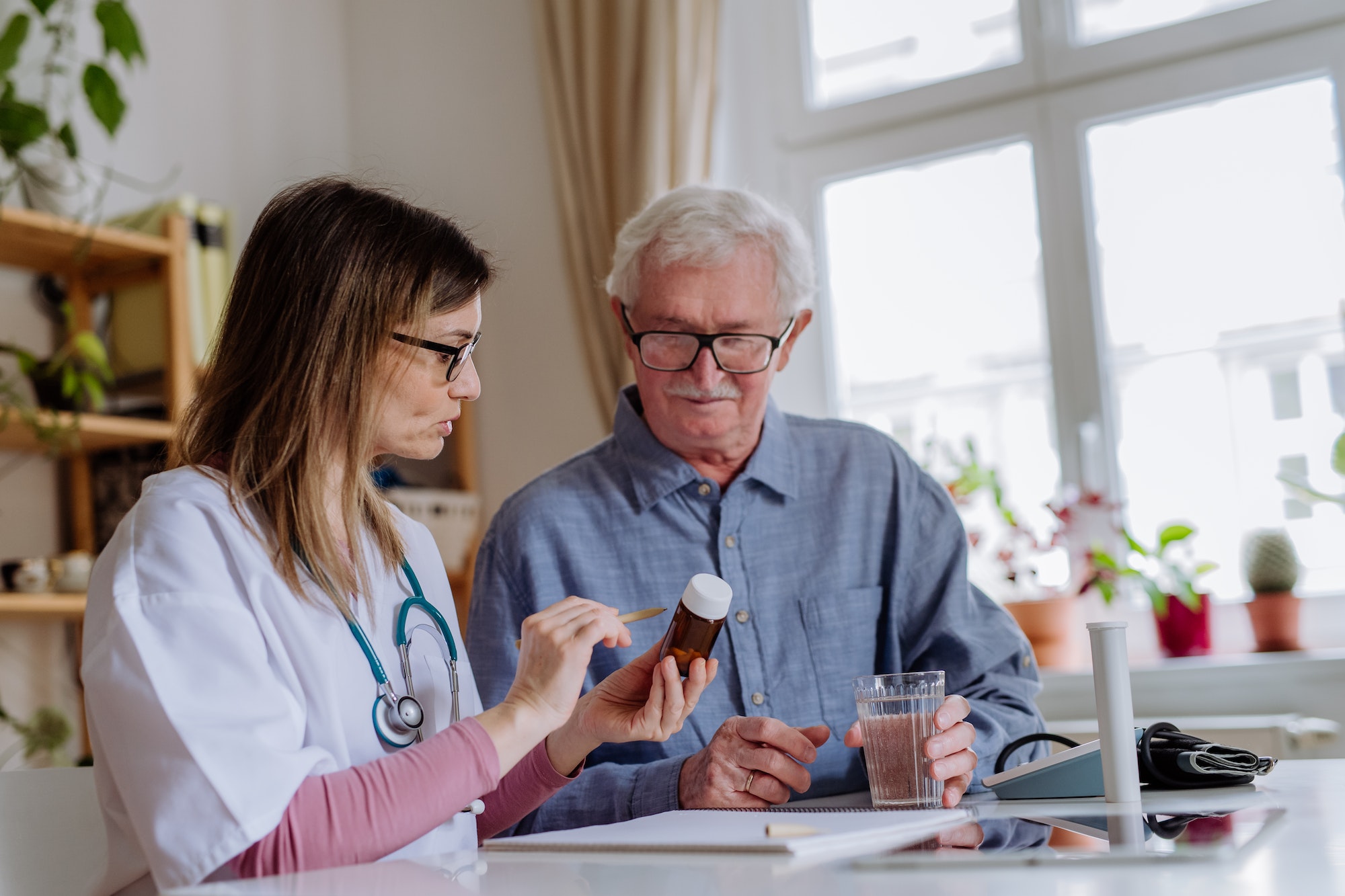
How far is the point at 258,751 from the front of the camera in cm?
93

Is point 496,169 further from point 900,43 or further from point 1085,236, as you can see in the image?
point 1085,236

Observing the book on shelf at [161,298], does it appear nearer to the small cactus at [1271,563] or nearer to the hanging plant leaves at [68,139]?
the hanging plant leaves at [68,139]

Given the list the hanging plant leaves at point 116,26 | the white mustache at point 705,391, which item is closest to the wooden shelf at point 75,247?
the hanging plant leaves at point 116,26

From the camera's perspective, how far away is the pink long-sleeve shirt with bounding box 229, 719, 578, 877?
3.05 feet

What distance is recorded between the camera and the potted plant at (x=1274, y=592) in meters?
2.50

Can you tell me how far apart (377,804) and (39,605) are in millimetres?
1754

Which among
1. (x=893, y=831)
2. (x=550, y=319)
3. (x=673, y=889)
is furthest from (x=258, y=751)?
(x=550, y=319)

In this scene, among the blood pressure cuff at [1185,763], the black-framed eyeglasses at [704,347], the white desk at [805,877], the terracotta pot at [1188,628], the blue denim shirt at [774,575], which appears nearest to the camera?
the white desk at [805,877]

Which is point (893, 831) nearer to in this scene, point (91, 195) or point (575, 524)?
point (575, 524)

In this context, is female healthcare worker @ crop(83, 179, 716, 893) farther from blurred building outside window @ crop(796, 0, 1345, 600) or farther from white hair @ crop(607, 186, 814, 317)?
blurred building outside window @ crop(796, 0, 1345, 600)

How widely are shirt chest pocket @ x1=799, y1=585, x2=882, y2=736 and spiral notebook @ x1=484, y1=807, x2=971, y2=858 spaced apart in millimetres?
542

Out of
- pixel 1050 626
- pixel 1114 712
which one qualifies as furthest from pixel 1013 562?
pixel 1114 712

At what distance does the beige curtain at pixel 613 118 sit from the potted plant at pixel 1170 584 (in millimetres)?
1213

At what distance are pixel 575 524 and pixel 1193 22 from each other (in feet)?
6.51
